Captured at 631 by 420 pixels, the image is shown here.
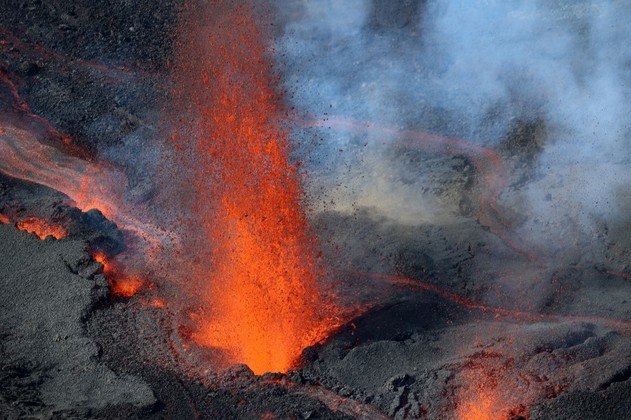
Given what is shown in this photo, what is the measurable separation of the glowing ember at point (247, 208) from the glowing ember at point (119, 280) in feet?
2.58

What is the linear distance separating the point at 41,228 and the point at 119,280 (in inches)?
49.9

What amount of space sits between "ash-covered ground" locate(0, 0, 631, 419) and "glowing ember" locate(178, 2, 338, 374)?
37cm

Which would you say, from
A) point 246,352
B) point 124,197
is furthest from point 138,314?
point 124,197

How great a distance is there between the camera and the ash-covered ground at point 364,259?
6277mm

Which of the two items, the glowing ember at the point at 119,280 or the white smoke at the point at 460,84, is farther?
the white smoke at the point at 460,84

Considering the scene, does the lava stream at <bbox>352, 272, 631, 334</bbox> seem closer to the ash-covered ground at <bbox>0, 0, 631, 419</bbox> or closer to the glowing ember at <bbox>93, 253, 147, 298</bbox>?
the ash-covered ground at <bbox>0, 0, 631, 419</bbox>

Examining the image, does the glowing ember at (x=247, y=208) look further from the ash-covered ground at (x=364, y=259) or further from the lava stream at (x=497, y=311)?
the lava stream at (x=497, y=311)

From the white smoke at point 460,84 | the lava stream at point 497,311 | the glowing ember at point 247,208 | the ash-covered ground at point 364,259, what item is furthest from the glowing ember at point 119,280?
the white smoke at point 460,84

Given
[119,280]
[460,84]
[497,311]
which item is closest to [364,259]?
[497,311]

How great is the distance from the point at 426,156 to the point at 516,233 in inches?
75.3

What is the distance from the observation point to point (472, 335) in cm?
725

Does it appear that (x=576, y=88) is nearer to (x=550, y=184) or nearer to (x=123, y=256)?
(x=550, y=184)

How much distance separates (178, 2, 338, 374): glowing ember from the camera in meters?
7.52

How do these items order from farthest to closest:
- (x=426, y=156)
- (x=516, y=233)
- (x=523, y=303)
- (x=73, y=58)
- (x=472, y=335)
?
(x=73, y=58), (x=426, y=156), (x=516, y=233), (x=523, y=303), (x=472, y=335)
